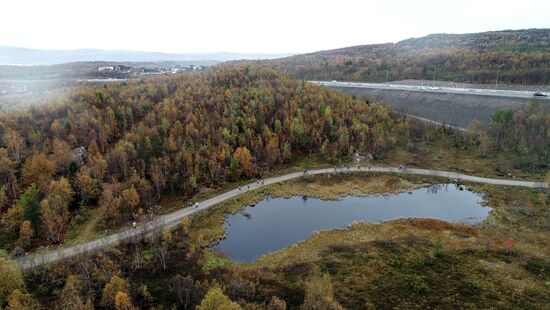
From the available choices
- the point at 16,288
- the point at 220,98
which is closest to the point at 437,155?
the point at 220,98

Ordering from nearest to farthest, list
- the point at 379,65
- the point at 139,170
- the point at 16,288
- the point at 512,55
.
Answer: the point at 16,288 < the point at 139,170 < the point at 512,55 < the point at 379,65

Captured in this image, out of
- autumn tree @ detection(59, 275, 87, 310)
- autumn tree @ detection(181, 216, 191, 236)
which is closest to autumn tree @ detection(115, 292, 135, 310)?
autumn tree @ detection(59, 275, 87, 310)

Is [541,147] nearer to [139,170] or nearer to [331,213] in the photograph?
[331,213]

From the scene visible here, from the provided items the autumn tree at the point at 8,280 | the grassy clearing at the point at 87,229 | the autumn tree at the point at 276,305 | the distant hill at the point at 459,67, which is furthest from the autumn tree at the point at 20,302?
the distant hill at the point at 459,67

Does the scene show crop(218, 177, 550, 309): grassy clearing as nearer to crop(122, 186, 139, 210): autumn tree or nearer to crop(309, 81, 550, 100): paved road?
crop(122, 186, 139, 210): autumn tree

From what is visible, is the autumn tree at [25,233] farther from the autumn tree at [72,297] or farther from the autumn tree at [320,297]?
the autumn tree at [320,297]
